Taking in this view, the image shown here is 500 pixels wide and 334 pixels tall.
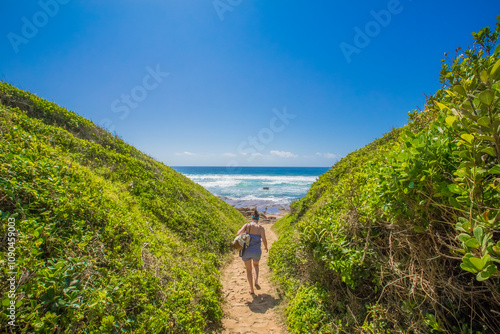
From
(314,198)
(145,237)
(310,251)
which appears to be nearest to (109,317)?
(145,237)

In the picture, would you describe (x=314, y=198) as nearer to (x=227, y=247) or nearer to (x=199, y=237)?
(x=227, y=247)

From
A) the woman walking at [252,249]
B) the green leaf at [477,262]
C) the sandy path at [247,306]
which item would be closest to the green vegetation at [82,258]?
the sandy path at [247,306]

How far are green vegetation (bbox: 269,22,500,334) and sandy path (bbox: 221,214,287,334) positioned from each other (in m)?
0.87

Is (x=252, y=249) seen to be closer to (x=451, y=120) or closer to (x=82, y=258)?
(x=82, y=258)

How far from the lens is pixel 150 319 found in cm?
353

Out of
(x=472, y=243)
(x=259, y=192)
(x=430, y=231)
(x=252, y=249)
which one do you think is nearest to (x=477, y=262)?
(x=472, y=243)

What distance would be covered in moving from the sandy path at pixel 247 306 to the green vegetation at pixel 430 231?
2.87ft

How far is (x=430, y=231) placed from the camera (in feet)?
8.30

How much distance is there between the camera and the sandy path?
16.1 feet

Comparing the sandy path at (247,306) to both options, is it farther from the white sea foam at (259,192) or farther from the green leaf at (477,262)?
the white sea foam at (259,192)

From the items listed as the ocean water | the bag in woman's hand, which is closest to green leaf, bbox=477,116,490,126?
the bag in woman's hand

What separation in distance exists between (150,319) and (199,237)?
521cm

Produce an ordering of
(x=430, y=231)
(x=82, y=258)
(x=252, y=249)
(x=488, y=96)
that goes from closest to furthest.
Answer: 1. (x=488, y=96)
2. (x=430, y=231)
3. (x=82, y=258)
4. (x=252, y=249)

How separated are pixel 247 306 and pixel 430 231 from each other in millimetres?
5036
